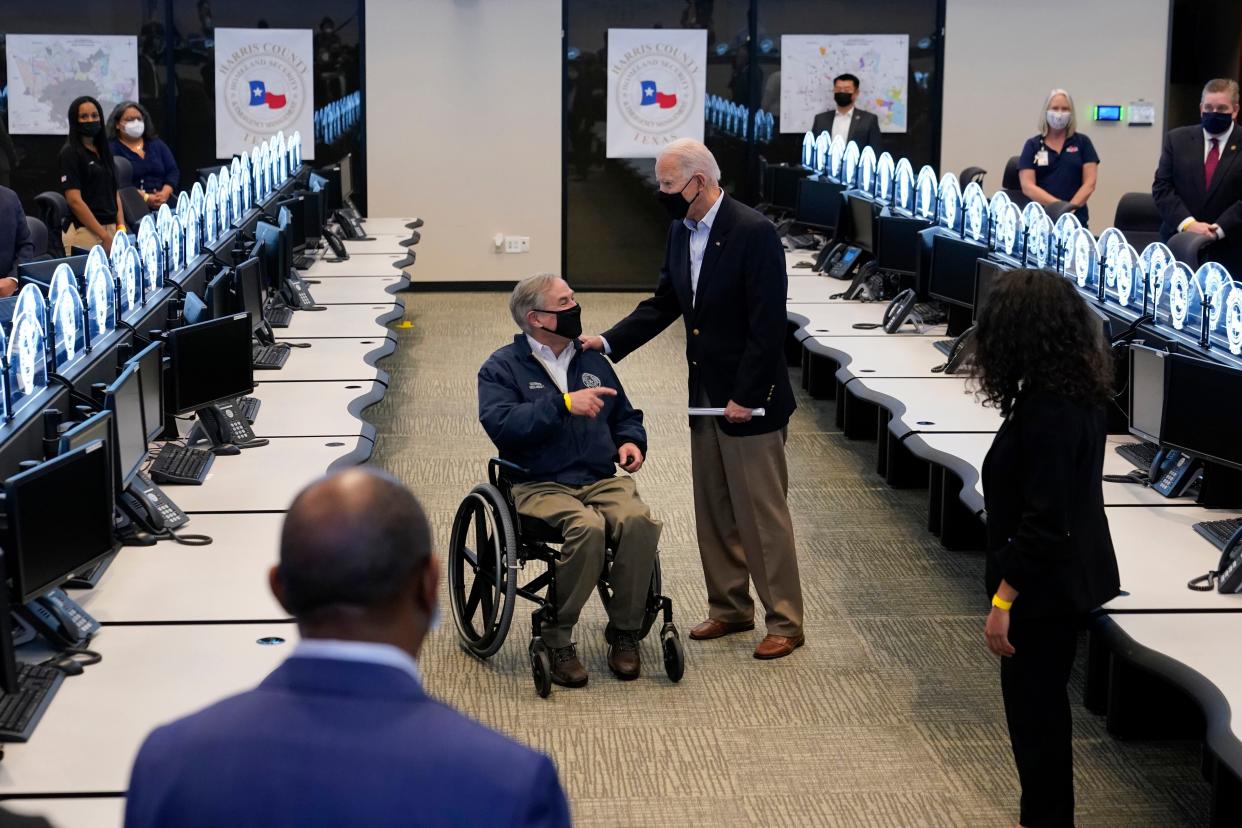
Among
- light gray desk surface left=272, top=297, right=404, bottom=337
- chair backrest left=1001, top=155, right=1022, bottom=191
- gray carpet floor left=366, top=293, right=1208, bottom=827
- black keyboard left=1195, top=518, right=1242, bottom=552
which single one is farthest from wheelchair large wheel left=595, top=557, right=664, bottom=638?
chair backrest left=1001, top=155, right=1022, bottom=191

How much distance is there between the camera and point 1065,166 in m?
9.15

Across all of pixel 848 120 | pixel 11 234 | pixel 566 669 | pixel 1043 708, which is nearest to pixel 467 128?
pixel 848 120

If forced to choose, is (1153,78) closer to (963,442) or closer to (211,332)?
(963,442)

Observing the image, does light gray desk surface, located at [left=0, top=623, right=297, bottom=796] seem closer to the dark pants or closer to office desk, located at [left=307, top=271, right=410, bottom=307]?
the dark pants

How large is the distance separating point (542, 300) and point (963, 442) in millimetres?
1614

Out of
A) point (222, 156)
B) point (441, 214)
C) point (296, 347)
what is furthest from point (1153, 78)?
point (296, 347)

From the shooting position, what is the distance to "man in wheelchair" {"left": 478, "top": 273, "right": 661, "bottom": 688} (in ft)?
13.9

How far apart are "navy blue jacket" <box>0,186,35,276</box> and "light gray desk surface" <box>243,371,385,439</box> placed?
1.31 metres

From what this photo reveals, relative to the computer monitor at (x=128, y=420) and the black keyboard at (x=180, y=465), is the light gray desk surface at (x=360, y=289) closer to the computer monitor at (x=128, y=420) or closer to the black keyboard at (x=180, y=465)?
the black keyboard at (x=180, y=465)

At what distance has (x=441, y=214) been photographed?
39.3ft

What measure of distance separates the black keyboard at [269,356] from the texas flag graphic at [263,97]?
577 centimetres

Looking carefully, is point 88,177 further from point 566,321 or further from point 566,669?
point 566,669

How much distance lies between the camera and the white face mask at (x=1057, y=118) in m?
9.02

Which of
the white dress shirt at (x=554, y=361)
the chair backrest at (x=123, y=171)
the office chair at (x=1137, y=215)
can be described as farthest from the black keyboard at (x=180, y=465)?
the office chair at (x=1137, y=215)
